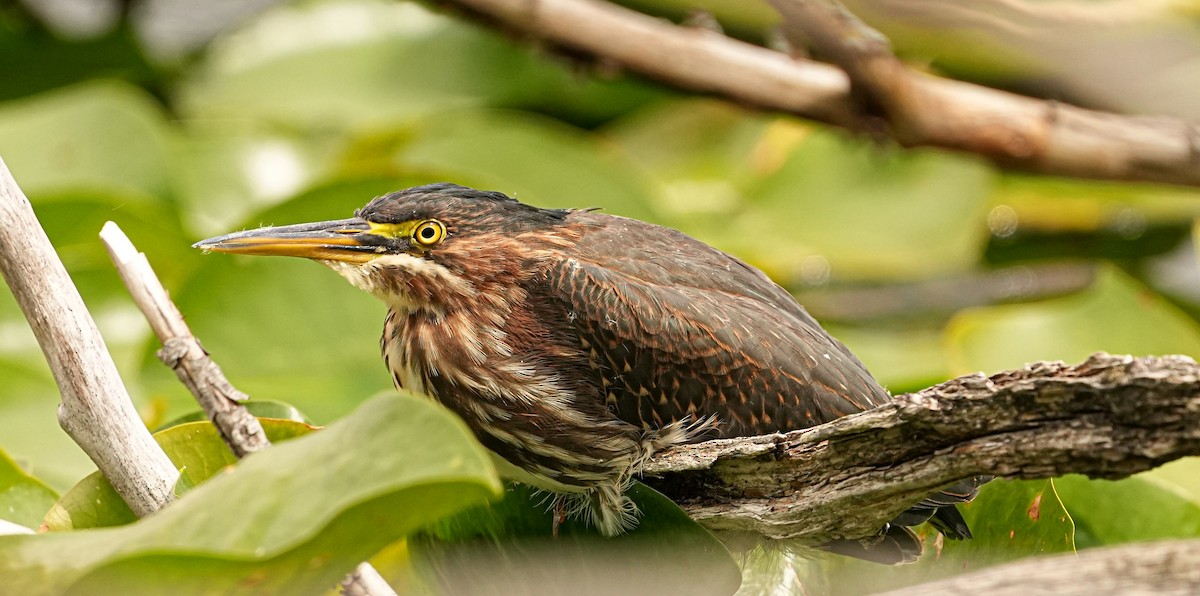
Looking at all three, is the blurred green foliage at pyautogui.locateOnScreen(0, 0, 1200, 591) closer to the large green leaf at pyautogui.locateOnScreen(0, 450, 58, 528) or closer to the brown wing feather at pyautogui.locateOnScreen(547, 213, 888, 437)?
the large green leaf at pyautogui.locateOnScreen(0, 450, 58, 528)

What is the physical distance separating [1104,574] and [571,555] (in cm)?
85

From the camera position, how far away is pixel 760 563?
1906 millimetres

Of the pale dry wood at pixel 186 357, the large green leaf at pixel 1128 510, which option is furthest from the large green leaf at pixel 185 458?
the large green leaf at pixel 1128 510

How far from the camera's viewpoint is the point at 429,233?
6.79 ft

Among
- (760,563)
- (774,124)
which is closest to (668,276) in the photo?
(760,563)

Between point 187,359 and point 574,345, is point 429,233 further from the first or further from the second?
point 187,359

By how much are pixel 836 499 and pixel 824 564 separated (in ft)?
1.54

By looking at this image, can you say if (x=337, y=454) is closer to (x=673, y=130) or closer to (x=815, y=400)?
(x=815, y=400)

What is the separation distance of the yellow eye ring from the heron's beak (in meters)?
0.07

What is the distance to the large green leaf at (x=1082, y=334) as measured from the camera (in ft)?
A: 9.88

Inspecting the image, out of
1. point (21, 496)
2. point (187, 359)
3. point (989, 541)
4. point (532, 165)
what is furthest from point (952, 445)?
point (532, 165)

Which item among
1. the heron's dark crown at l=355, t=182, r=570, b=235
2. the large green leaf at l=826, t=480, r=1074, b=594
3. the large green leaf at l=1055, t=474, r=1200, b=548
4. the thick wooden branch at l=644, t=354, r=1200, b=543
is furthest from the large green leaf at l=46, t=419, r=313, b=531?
A: the large green leaf at l=1055, t=474, r=1200, b=548

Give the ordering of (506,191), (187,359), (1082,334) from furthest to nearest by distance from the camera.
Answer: (506,191) < (1082,334) < (187,359)

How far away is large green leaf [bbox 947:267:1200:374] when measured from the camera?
3012 mm
